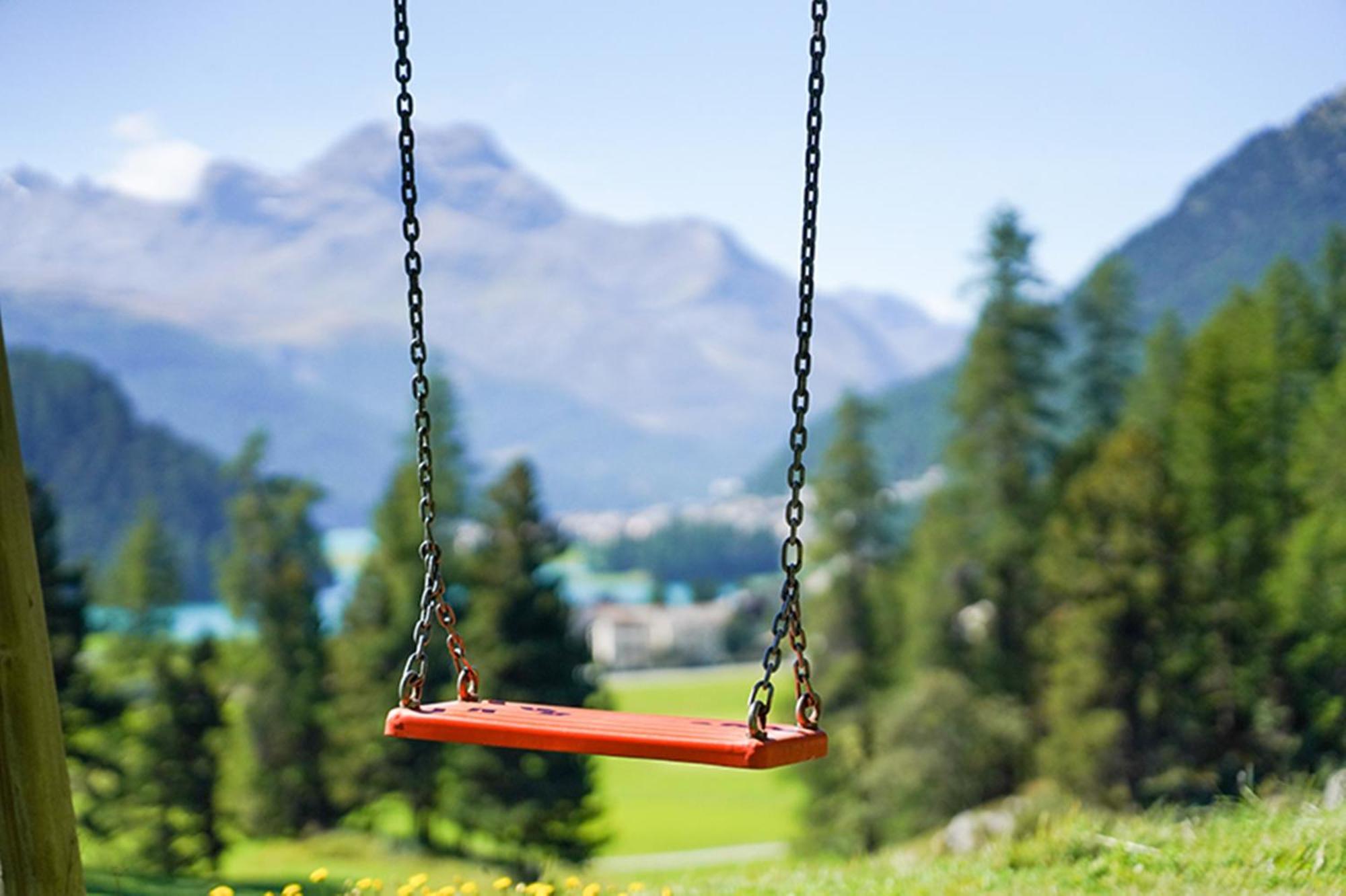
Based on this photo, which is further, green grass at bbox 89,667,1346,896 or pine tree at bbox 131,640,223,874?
pine tree at bbox 131,640,223,874

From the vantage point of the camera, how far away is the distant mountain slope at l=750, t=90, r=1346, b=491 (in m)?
25.9

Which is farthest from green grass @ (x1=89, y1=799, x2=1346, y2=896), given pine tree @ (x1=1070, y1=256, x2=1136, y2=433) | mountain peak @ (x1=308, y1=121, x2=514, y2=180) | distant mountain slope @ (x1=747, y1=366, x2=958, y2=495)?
mountain peak @ (x1=308, y1=121, x2=514, y2=180)

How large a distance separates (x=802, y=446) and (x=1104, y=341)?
2517 cm

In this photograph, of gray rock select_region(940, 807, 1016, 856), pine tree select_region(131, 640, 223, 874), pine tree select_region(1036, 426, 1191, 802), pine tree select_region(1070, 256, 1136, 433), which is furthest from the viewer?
pine tree select_region(1070, 256, 1136, 433)

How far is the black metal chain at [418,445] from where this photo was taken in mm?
3789

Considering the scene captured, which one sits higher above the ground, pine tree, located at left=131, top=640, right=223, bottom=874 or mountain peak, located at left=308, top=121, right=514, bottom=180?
mountain peak, located at left=308, top=121, right=514, bottom=180

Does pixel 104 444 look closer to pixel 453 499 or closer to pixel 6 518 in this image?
pixel 453 499

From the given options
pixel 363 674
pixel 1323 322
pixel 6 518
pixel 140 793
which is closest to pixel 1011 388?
pixel 1323 322

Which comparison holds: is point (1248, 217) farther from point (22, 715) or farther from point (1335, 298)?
point (22, 715)

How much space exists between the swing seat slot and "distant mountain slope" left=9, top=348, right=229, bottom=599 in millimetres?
39971

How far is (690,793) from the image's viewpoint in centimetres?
4056

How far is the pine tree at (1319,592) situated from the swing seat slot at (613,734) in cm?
1903

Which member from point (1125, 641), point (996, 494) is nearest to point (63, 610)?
point (996, 494)

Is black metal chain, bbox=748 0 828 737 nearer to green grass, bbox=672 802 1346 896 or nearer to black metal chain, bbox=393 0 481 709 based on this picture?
black metal chain, bbox=393 0 481 709
